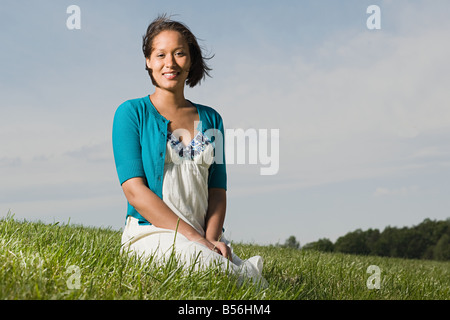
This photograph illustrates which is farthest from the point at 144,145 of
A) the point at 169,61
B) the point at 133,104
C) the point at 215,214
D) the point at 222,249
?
the point at 222,249

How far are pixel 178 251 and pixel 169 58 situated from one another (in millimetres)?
1523

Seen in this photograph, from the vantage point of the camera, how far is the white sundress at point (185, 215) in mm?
3367

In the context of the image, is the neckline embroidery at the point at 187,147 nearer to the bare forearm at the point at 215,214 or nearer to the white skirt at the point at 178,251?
the bare forearm at the point at 215,214

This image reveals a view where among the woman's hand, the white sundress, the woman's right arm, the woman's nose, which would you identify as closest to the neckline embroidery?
the white sundress

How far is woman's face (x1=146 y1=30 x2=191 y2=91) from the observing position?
146 inches

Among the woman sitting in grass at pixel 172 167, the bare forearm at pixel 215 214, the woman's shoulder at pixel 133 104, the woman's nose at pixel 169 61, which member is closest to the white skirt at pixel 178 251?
the woman sitting in grass at pixel 172 167

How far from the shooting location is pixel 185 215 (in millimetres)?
3625

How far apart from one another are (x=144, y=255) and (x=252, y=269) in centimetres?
84

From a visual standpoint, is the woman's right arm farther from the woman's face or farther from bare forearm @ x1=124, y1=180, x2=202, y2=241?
the woman's face

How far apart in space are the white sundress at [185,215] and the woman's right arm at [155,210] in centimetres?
5

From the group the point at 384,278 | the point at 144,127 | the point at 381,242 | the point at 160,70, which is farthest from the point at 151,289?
the point at 381,242

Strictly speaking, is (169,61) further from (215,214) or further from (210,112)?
(215,214)


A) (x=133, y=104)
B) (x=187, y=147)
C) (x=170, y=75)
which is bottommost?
(x=187, y=147)

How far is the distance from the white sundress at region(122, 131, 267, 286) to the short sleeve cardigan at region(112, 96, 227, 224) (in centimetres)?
7
